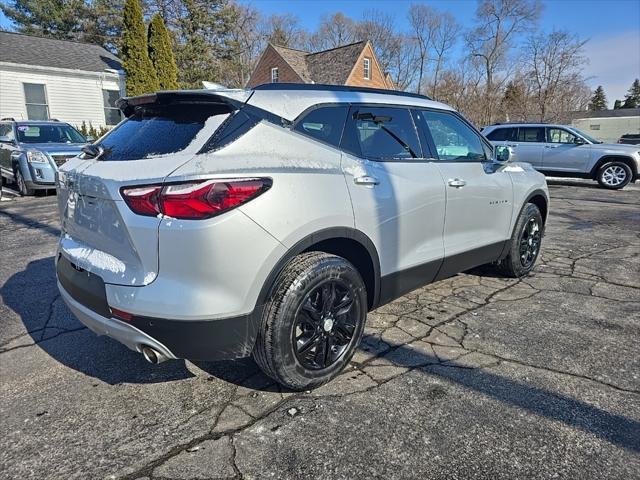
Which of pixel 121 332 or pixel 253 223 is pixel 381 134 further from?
pixel 121 332

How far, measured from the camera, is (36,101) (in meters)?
19.1

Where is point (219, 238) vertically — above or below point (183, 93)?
below

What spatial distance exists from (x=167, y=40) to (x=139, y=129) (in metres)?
23.3

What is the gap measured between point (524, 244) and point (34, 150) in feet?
34.1

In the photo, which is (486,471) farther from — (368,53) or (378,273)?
(368,53)

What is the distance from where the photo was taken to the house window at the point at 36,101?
61.9ft

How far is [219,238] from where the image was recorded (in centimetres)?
205

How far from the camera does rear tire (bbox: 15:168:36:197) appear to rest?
10383 mm

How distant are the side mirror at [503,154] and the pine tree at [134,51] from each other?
67.4ft

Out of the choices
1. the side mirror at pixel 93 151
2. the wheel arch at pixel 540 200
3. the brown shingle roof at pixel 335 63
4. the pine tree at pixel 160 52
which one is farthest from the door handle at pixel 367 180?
the brown shingle roof at pixel 335 63

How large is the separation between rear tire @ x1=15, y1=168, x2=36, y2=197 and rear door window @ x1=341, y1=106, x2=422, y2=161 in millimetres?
10254

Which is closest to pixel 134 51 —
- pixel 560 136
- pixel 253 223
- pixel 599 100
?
pixel 560 136

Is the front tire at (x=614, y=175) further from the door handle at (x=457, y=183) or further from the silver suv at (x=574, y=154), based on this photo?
the door handle at (x=457, y=183)

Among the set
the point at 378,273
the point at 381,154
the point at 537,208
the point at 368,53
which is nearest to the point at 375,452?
the point at 378,273
